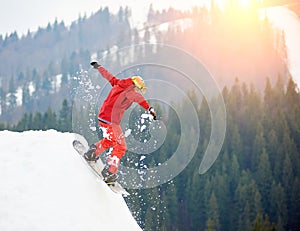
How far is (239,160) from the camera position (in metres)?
Answer: 71.1

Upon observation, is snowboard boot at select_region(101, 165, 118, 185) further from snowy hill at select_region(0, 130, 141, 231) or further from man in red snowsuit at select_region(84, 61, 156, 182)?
snowy hill at select_region(0, 130, 141, 231)

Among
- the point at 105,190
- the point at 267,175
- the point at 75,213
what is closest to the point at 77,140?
the point at 105,190

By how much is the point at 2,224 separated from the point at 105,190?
3.20 meters

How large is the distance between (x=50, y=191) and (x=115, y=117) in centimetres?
298

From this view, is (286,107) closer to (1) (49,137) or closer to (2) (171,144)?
(2) (171,144)

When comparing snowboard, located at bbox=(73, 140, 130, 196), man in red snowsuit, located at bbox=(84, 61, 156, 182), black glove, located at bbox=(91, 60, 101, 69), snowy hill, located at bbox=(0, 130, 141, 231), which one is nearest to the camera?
snowy hill, located at bbox=(0, 130, 141, 231)

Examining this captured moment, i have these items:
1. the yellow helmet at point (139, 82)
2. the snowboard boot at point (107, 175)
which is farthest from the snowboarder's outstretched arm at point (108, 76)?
the snowboard boot at point (107, 175)

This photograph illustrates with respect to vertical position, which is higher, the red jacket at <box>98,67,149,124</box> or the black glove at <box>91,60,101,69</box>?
the black glove at <box>91,60,101,69</box>

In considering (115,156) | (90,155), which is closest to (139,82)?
(115,156)

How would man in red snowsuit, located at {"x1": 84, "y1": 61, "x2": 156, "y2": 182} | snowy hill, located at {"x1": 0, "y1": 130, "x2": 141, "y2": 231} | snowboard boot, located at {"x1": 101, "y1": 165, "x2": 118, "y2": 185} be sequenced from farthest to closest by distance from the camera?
man in red snowsuit, located at {"x1": 84, "y1": 61, "x2": 156, "y2": 182}
snowboard boot, located at {"x1": 101, "y1": 165, "x2": 118, "y2": 185}
snowy hill, located at {"x1": 0, "y1": 130, "x2": 141, "y2": 231}

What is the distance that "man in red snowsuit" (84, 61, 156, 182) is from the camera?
11273 millimetres

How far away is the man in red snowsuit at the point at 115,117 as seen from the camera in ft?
37.0

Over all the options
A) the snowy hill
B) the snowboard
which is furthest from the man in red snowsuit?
the snowy hill

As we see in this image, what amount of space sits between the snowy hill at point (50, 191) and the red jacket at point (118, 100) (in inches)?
46.7
